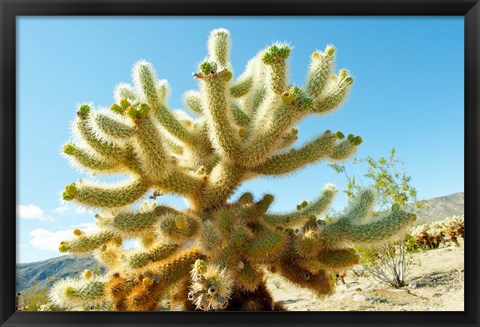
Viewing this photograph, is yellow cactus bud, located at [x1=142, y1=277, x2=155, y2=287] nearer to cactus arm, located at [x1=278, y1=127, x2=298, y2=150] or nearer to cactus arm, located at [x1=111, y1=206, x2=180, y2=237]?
cactus arm, located at [x1=111, y1=206, x2=180, y2=237]

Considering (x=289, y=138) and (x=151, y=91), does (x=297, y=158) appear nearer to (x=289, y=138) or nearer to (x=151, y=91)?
(x=289, y=138)

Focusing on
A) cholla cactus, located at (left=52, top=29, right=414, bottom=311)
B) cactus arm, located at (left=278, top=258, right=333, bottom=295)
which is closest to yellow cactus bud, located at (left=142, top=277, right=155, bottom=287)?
cholla cactus, located at (left=52, top=29, right=414, bottom=311)

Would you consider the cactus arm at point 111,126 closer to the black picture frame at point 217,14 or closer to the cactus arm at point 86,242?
the black picture frame at point 217,14

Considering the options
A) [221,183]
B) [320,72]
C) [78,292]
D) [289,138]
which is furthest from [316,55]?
[78,292]

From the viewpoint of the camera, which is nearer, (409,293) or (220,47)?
(220,47)

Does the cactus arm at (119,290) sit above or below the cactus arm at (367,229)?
below

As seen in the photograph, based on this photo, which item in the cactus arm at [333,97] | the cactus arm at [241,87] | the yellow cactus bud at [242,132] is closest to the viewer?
the cactus arm at [333,97]

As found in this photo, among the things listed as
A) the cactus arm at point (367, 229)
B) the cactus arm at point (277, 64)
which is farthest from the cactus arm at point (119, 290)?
the cactus arm at point (277, 64)
